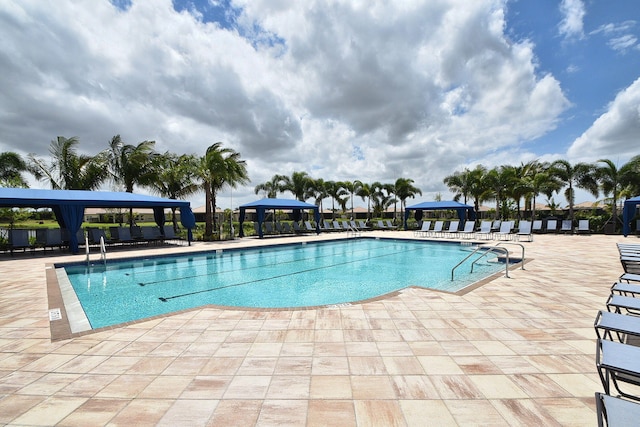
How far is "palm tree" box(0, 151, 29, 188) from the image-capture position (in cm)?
1612

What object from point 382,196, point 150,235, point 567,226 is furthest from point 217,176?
point 567,226

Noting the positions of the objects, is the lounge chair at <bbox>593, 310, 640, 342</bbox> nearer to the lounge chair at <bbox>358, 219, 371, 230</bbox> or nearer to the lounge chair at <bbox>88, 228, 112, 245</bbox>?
the lounge chair at <bbox>88, 228, 112, 245</bbox>

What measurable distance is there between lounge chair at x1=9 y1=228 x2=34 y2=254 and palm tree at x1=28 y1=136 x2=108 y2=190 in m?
6.77

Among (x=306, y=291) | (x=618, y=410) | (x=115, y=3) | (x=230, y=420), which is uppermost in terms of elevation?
(x=115, y=3)

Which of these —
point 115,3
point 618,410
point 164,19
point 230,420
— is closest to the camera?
point 618,410

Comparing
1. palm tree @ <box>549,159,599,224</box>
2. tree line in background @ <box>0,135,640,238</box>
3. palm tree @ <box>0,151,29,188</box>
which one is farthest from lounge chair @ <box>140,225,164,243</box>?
palm tree @ <box>549,159,599,224</box>

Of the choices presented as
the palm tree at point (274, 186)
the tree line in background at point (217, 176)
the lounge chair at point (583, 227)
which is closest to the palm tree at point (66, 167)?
the tree line in background at point (217, 176)

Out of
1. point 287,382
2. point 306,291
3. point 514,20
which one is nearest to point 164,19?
point 306,291

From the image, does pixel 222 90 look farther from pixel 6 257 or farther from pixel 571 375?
pixel 571 375

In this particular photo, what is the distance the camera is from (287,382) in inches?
97.9

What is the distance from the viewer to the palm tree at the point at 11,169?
1612 cm

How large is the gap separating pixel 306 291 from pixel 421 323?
3723 mm

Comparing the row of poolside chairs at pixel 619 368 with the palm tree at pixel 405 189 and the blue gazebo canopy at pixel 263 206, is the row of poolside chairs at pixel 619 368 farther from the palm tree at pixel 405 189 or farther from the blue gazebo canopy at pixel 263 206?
the palm tree at pixel 405 189

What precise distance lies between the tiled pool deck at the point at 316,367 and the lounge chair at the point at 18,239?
32.2ft
